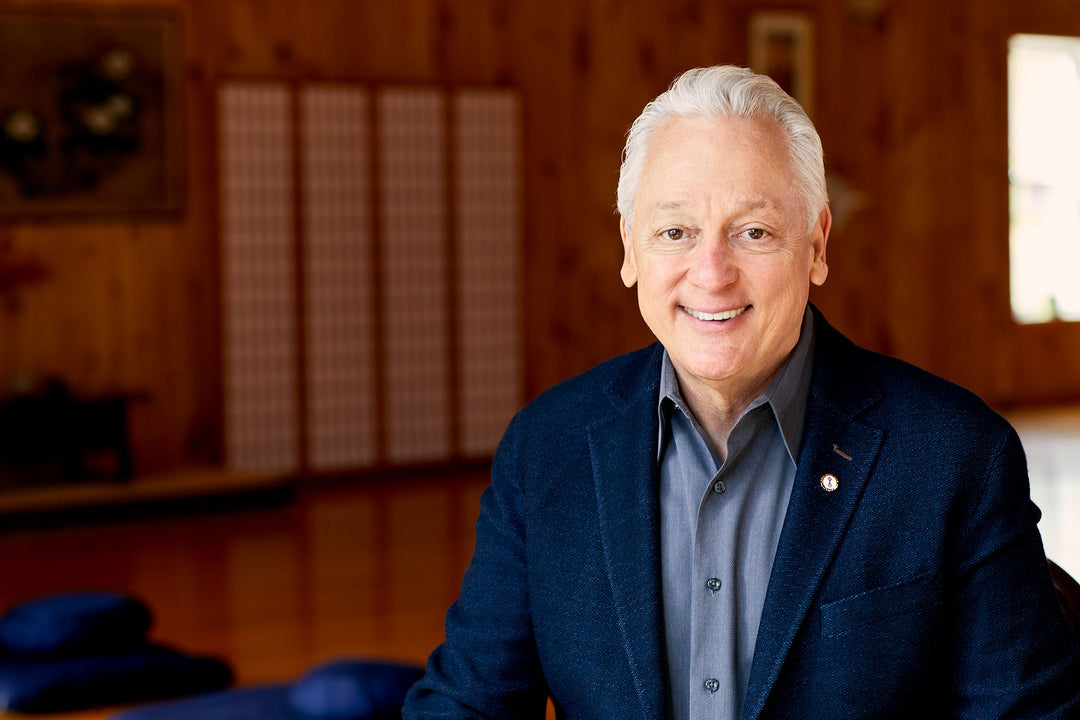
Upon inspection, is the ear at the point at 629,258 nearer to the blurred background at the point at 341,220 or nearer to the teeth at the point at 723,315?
the teeth at the point at 723,315

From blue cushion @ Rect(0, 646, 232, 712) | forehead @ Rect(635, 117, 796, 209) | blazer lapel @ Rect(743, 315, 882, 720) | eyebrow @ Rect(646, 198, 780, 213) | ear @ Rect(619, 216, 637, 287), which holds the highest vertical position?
forehead @ Rect(635, 117, 796, 209)

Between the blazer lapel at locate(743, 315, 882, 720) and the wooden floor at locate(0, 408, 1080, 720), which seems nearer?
the blazer lapel at locate(743, 315, 882, 720)

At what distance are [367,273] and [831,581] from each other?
5.47 m

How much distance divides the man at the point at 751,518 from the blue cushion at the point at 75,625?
2.49 meters

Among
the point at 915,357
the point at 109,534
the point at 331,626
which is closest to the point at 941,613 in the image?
the point at 331,626

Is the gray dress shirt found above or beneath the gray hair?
beneath

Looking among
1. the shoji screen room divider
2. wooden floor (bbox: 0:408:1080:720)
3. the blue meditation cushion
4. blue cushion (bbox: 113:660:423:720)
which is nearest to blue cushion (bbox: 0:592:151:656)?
wooden floor (bbox: 0:408:1080:720)

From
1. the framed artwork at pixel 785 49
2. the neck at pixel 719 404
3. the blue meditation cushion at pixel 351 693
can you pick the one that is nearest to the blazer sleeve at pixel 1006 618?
the neck at pixel 719 404

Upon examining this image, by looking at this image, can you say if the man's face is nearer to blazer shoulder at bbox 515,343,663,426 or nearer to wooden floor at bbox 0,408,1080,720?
blazer shoulder at bbox 515,343,663,426

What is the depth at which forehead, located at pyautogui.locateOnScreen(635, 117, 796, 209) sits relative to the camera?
4.26ft

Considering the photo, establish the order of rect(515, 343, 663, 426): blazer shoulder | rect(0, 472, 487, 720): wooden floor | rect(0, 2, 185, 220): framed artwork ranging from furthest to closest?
rect(0, 2, 185, 220): framed artwork, rect(0, 472, 487, 720): wooden floor, rect(515, 343, 663, 426): blazer shoulder

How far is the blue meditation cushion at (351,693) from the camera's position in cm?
313

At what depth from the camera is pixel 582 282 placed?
7.20 meters

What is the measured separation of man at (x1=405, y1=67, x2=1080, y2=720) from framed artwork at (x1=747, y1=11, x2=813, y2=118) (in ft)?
21.0
